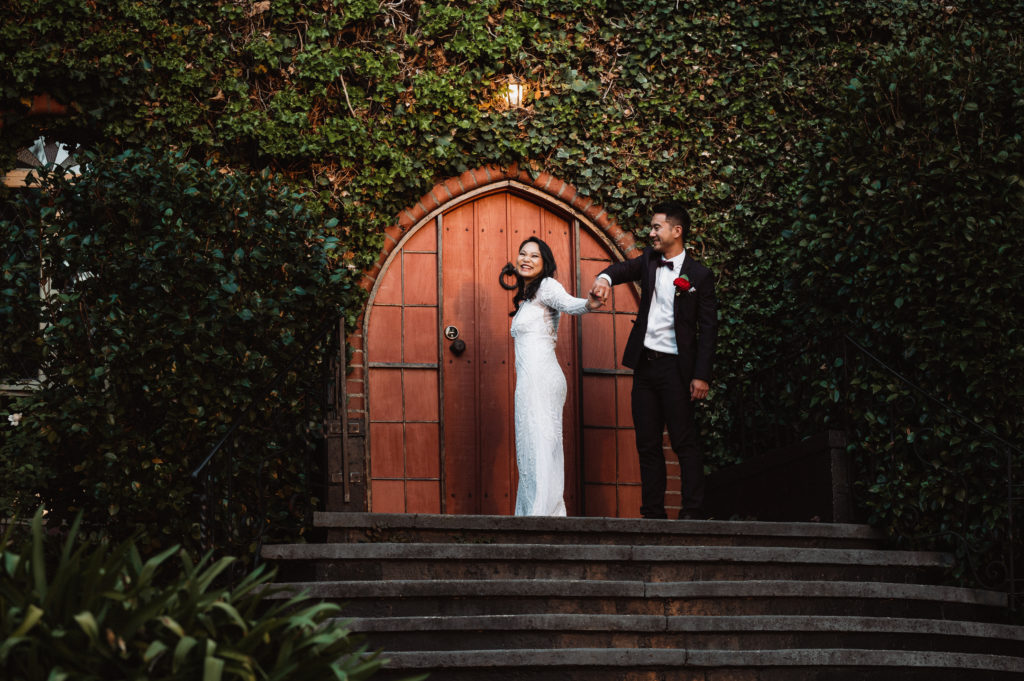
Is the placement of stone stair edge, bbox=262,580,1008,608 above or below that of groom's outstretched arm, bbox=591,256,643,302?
below

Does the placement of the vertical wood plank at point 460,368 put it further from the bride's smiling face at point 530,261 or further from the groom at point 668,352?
the groom at point 668,352

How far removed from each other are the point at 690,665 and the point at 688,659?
32mm

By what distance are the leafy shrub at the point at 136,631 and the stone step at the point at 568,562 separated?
75.6 inches

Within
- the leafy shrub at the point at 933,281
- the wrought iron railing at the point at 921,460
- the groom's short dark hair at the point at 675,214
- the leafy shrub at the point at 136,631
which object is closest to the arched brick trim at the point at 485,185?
the groom's short dark hair at the point at 675,214

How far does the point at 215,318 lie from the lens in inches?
282

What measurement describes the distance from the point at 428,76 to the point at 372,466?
2950 millimetres

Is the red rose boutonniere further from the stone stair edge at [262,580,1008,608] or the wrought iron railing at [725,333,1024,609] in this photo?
the stone stair edge at [262,580,1008,608]

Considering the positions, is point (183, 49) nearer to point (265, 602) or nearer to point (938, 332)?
point (265, 602)

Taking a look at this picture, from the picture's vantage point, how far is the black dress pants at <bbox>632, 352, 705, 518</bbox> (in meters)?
7.61

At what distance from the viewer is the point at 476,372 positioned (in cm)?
937

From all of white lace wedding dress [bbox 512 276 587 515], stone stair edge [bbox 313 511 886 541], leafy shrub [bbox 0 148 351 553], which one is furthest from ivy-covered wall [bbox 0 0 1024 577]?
white lace wedding dress [bbox 512 276 587 515]

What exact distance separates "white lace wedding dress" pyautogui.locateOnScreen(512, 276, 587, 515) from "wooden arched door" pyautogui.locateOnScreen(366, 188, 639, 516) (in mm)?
1338

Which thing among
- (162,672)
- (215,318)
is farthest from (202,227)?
(162,672)

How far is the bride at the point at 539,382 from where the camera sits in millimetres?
7824
